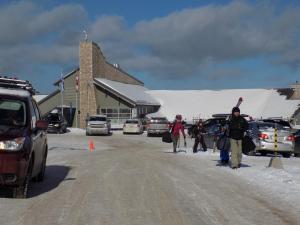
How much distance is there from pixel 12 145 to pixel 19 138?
0.21 meters

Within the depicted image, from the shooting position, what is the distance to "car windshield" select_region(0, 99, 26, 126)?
35.5 ft

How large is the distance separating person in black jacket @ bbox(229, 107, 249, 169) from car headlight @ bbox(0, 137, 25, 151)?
7.68 meters

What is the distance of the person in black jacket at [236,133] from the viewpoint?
16156mm

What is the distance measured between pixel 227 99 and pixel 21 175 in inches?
2375

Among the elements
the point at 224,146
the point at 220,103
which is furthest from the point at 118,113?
the point at 224,146

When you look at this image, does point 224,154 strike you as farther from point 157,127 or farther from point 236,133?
point 157,127

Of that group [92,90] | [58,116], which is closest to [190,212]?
[58,116]

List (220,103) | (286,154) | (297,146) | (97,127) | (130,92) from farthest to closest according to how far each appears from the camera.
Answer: (220,103), (130,92), (97,127), (297,146), (286,154)

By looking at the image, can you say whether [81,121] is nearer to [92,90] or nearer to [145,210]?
[92,90]

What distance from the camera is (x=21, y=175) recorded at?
9.91 meters

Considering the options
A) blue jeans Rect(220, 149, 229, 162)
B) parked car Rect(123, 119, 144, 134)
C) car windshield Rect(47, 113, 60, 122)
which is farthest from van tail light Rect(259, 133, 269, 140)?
car windshield Rect(47, 113, 60, 122)

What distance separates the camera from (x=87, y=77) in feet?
193

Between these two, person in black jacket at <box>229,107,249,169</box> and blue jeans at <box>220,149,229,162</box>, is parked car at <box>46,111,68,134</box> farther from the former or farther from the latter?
person in black jacket at <box>229,107,249,169</box>

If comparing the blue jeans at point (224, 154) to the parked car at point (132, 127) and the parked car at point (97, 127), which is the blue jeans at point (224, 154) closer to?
the parked car at point (97, 127)
